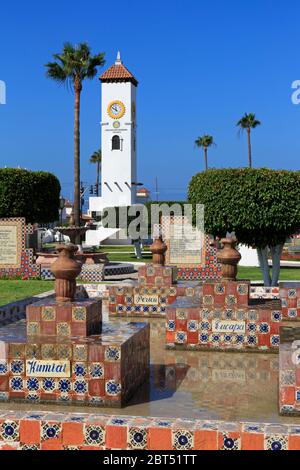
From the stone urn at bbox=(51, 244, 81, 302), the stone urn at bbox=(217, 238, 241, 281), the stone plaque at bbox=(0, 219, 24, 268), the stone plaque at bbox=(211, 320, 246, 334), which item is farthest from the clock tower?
the stone urn at bbox=(51, 244, 81, 302)

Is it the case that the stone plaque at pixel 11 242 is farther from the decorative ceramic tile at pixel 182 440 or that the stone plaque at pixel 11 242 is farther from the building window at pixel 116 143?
the building window at pixel 116 143

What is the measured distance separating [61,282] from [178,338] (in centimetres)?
302

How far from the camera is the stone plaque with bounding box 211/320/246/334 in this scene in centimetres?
952

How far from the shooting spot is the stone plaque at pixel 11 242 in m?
23.2

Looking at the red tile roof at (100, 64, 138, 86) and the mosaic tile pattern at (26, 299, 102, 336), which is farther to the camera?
the red tile roof at (100, 64, 138, 86)

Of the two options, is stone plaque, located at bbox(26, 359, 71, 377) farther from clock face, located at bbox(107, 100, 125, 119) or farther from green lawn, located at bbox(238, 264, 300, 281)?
clock face, located at bbox(107, 100, 125, 119)

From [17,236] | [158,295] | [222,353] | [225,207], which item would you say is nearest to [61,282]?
[222,353]

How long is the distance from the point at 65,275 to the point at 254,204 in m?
10.0

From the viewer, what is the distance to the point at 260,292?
15219 millimetres

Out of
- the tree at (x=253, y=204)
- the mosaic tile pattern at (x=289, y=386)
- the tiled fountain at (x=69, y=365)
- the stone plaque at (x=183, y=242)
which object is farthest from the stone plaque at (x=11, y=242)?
the mosaic tile pattern at (x=289, y=386)

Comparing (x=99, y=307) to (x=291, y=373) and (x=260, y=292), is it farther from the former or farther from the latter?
(x=260, y=292)

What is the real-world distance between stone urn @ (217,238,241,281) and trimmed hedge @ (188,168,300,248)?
6702mm

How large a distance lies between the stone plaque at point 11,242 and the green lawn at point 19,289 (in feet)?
3.68

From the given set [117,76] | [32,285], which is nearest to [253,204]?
[32,285]
